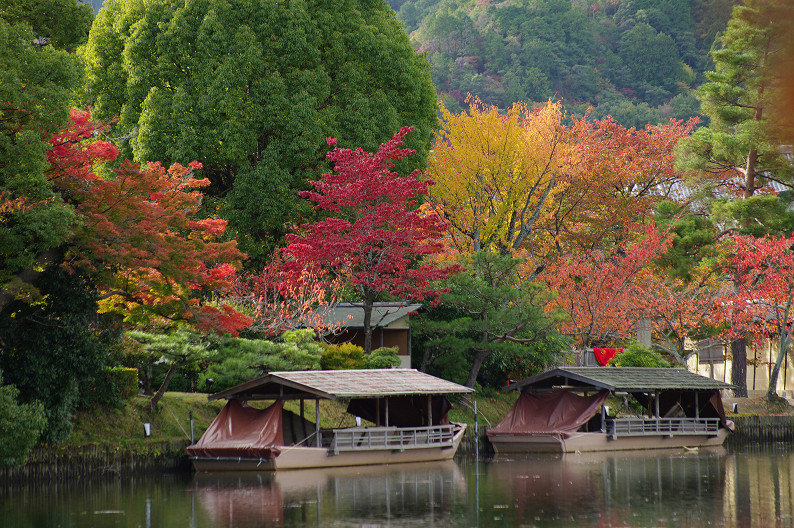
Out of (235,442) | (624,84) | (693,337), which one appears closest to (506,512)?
(235,442)

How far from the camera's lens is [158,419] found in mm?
24891

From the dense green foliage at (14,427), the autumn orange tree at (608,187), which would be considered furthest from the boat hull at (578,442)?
the dense green foliage at (14,427)

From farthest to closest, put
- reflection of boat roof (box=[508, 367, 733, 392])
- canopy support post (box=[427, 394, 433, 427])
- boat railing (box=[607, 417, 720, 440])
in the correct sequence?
boat railing (box=[607, 417, 720, 440])
reflection of boat roof (box=[508, 367, 733, 392])
canopy support post (box=[427, 394, 433, 427])

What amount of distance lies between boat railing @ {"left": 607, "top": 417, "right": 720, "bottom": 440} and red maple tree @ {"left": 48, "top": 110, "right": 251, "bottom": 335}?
13.8 meters

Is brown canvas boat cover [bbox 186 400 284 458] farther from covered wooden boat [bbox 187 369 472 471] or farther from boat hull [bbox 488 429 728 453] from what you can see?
boat hull [bbox 488 429 728 453]

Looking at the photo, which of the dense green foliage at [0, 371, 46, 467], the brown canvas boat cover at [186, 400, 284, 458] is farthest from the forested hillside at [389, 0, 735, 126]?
the dense green foliage at [0, 371, 46, 467]

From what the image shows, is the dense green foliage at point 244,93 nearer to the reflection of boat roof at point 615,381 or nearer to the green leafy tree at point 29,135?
the reflection of boat roof at point 615,381

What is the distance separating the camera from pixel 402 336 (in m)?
34.2

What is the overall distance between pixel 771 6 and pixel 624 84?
7478cm

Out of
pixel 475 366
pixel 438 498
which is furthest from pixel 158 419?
pixel 475 366

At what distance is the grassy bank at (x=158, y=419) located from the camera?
22.6 m

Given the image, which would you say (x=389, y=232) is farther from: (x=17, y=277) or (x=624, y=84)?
(x=624, y=84)

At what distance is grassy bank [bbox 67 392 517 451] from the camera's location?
74.2 ft

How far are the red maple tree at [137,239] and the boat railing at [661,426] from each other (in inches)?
544
